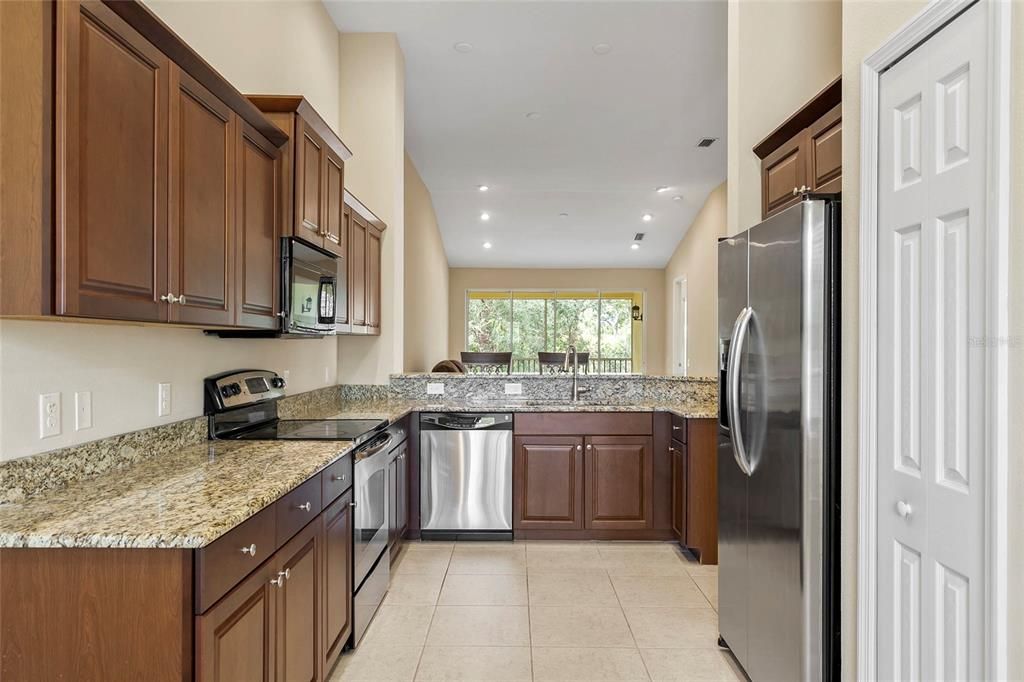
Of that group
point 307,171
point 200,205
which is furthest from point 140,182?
point 307,171

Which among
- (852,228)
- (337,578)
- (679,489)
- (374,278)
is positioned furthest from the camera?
(374,278)

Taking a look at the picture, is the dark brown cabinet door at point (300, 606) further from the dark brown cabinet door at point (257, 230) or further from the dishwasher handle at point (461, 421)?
the dishwasher handle at point (461, 421)

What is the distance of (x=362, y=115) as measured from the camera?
4320 millimetres

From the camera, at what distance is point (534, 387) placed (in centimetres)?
452

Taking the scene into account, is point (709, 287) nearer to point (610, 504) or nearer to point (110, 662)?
point (610, 504)

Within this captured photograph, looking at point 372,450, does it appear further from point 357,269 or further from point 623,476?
point 623,476

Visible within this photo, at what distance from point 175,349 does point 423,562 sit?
2.07 metres

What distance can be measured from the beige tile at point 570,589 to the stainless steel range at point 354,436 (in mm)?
804

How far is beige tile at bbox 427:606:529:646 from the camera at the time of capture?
8.91ft

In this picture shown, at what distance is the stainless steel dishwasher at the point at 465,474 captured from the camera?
400 centimetres

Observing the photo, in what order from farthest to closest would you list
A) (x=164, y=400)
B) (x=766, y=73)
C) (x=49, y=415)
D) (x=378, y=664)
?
(x=766, y=73) → (x=378, y=664) → (x=164, y=400) → (x=49, y=415)

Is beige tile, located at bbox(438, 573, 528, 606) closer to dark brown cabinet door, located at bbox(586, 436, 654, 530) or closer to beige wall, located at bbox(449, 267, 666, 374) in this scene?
dark brown cabinet door, located at bbox(586, 436, 654, 530)

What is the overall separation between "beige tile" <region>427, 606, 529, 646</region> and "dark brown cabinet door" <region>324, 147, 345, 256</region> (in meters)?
1.84
